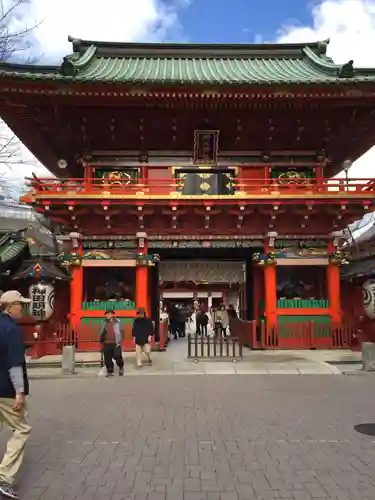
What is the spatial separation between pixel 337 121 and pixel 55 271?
488 inches

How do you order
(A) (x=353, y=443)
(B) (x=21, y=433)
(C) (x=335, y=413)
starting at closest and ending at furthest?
(B) (x=21, y=433), (A) (x=353, y=443), (C) (x=335, y=413)

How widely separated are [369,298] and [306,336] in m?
2.72

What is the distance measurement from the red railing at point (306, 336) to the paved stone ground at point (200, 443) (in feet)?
19.5

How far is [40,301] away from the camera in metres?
15.5

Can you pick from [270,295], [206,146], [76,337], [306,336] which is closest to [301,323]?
[306,336]

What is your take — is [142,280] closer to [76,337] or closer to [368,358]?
[76,337]

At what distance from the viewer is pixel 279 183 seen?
1741cm

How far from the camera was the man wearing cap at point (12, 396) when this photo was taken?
448 cm

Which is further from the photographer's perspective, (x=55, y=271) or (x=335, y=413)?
(x=55, y=271)

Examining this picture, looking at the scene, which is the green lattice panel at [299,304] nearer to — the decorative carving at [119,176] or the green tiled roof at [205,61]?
the decorative carving at [119,176]

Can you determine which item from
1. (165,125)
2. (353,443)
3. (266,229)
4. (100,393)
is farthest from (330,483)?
(165,125)

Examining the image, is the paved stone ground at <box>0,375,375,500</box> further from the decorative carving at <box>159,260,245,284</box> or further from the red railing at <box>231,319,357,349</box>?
the decorative carving at <box>159,260,245,284</box>

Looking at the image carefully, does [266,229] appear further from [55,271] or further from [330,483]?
[330,483]

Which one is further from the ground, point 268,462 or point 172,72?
point 172,72
